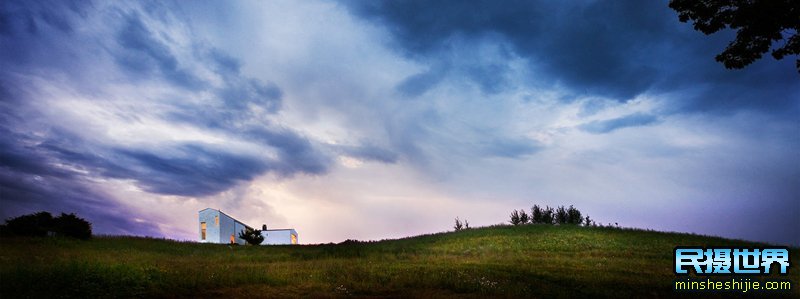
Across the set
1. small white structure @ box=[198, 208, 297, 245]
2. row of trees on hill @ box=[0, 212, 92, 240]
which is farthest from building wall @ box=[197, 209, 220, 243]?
row of trees on hill @ box=[0, 212, 92, 240]

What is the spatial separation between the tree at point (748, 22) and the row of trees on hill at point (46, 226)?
3990 cm

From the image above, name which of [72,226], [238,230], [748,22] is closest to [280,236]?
[238,230]

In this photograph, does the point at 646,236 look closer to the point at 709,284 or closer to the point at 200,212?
the point at 709,284

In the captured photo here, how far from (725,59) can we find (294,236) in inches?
2619

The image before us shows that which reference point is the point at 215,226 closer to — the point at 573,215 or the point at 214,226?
the point at 214,226

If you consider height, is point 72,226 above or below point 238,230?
above

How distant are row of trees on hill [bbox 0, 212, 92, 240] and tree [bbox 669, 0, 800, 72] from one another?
131 feet

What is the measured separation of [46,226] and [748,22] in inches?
1675

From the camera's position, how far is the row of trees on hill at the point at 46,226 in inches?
1198

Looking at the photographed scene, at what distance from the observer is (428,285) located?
13352 millimetres

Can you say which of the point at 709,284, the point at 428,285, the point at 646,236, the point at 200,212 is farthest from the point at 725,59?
the point at 200,212

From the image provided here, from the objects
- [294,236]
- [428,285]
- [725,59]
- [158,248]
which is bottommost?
[294,236]

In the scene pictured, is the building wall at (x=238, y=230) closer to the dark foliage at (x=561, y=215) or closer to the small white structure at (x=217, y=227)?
the small white structure at (x=217, y=227)

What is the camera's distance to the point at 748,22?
15500 mm
